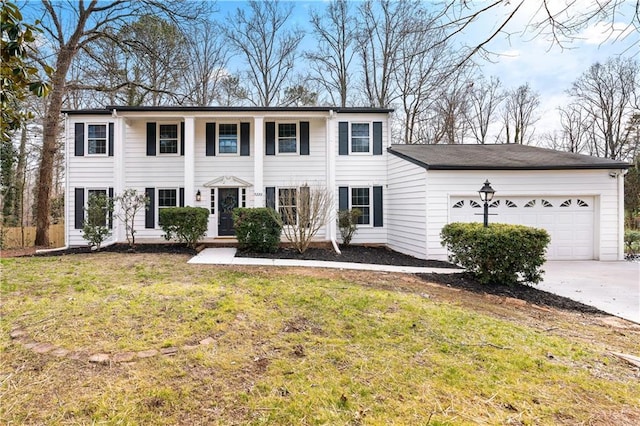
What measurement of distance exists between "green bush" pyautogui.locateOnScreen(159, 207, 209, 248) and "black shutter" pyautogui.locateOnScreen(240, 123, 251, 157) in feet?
10.9

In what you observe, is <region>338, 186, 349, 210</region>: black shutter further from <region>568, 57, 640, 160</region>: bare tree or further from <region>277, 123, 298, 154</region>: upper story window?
<region>568, 57, 640, 160</region>: bare tree

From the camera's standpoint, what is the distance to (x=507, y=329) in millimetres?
3760

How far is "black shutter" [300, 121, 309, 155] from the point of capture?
1248 centimetres

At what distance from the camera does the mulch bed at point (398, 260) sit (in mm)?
5688

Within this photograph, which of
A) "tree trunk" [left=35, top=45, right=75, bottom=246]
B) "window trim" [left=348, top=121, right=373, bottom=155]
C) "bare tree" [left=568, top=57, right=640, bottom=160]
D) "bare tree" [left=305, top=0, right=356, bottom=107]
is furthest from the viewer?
"bare tree" [left=568, top=57, right=640, bottom=160]

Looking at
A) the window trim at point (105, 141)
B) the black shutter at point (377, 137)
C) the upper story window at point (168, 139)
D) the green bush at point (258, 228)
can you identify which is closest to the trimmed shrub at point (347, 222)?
the black shutter at point (377, 137)

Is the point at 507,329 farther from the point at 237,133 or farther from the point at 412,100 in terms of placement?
the point at 412,100

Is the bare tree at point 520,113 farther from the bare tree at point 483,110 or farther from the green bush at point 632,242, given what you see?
the green bush at point 632,242

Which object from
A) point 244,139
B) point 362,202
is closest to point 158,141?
point 244,139

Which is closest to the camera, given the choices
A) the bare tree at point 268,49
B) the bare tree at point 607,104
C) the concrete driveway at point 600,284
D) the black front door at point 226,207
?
the concrete driveway at point 600,284

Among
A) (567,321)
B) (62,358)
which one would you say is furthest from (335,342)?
(567,321)

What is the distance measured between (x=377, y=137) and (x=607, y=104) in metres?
19.3

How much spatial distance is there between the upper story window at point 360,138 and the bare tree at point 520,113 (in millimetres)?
16610

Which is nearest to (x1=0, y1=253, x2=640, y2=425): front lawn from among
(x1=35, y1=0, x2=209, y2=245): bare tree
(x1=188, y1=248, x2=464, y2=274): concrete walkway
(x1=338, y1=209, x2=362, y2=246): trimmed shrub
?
(x1=188, y1=248, x2=464, y2=274): concrete walkway
